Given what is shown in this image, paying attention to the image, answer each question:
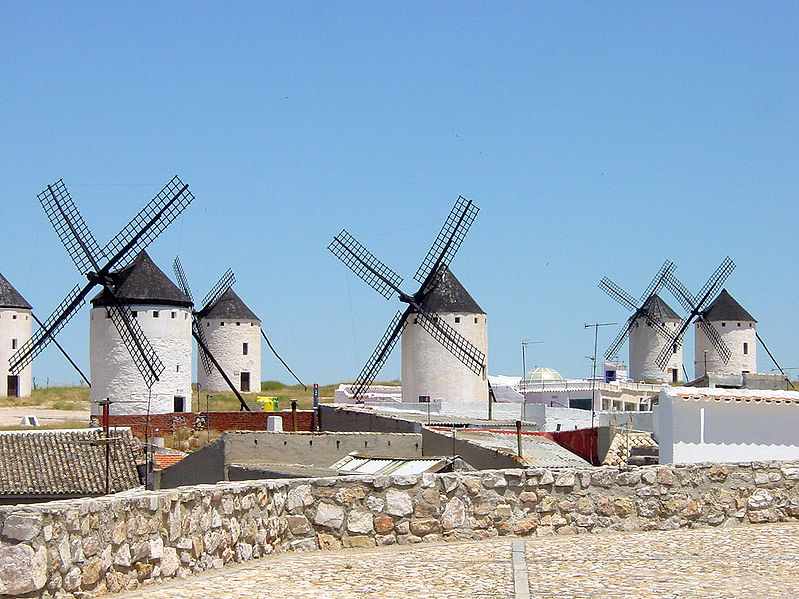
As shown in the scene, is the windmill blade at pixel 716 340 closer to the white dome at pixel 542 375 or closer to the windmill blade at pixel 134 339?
the white dome at pixel 542 375

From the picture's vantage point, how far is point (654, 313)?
6325 cm

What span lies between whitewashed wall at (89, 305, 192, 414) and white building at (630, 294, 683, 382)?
2973cm

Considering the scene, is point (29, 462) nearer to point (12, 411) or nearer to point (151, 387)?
point (151, 387)

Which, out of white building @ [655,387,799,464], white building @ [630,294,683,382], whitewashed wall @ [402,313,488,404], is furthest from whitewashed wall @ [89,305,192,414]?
white building @ [630,294,683,382]

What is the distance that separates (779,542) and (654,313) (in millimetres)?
56085

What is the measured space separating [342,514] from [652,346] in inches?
2228

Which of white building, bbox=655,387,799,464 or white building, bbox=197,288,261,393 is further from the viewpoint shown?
white building, bbox=197,288,261,393

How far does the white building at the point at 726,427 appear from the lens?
1569 cm

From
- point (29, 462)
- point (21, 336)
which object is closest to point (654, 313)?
point (21, 336)

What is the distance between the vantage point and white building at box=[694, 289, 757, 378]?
62094 millimetres

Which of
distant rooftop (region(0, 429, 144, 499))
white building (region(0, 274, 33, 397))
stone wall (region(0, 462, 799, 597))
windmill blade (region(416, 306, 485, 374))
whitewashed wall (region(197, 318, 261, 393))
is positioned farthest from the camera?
white building (region(0, 274, 33, 397))

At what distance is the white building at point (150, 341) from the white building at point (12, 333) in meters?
16.6

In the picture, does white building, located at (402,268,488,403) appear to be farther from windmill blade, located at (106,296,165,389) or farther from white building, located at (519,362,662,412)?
windmill blade, located at (106,296,165,389)

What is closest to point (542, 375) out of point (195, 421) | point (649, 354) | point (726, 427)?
point (649, 354)
